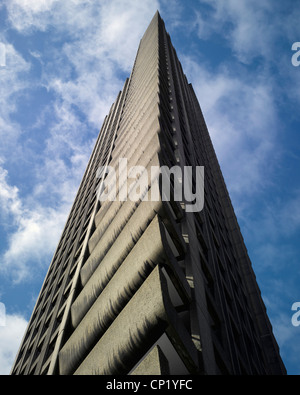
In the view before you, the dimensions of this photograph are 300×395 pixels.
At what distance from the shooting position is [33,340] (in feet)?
69.5

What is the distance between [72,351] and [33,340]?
29.7ft

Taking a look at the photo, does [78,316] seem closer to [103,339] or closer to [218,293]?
[103,339]

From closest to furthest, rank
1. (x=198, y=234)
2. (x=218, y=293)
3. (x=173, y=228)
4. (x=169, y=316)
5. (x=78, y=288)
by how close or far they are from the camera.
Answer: (x=169, y=316)
(x=173, y=228)
(x=218, y=293)
(x=198, y=234)
(x=78, y=288)

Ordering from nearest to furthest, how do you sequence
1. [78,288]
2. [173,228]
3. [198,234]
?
[173,228] → [198,234] → [78,288]

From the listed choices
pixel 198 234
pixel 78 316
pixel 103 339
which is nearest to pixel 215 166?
pixel 198 234

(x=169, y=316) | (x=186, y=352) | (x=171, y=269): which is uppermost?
(x=171, y=269)

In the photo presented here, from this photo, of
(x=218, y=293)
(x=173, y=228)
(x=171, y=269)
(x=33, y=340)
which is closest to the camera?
(x=171, y=269)

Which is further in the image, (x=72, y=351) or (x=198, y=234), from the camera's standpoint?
(x=198, y=234)
